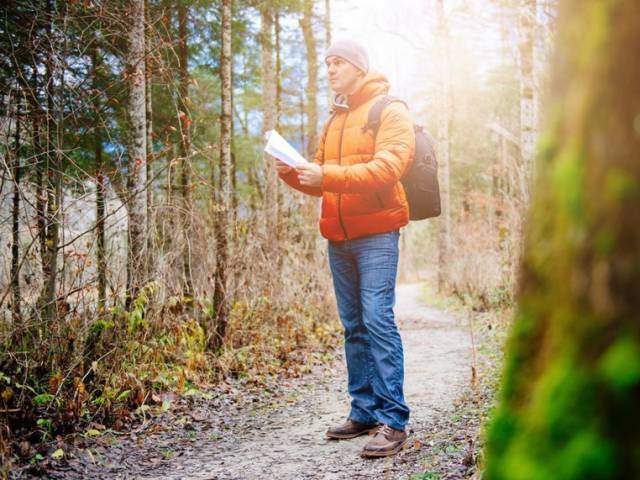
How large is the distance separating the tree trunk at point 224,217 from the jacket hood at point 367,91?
2663 millimetres

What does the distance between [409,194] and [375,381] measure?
1.21m

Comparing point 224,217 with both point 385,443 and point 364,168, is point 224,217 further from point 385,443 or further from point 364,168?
point 385,443

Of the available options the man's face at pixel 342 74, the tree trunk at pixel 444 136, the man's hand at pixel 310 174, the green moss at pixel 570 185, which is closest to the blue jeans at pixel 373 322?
the man's hand at pixel 310 174

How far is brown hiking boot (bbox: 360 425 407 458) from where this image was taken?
318 centimetres

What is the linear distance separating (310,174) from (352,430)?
171 centimetres

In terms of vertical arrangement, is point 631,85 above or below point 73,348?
above

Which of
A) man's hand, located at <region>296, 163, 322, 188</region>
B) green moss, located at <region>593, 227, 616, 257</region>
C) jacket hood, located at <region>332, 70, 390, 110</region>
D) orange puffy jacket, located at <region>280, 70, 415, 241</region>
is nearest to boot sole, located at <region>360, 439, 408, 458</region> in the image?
orange puffy jacket, located at <region>280, 70, 415, 241</region>

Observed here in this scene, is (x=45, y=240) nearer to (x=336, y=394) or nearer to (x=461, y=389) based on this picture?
(x=336, y=394)

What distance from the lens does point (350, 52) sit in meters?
3.56

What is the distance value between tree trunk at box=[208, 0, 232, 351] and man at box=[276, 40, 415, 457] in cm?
243

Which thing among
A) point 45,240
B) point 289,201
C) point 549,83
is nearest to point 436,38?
point 289,201

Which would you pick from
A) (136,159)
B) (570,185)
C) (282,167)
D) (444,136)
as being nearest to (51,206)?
(136,159)

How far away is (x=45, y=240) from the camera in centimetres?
408

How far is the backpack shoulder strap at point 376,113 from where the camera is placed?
3.38m
